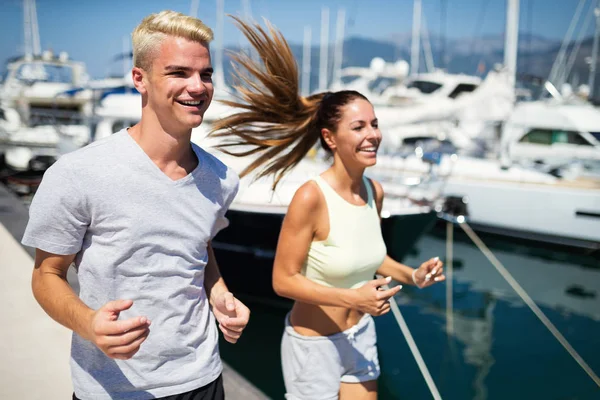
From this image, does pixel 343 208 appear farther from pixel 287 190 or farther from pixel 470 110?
pixel 470 110

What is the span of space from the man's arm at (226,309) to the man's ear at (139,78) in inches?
27.6

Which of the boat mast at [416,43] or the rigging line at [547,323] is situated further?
the boat mast at [416,43]

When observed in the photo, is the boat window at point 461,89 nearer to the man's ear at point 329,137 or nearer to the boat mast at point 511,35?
the boat mast at point 511,35

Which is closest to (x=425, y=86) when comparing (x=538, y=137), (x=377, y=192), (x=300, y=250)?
(x=538, y=137)

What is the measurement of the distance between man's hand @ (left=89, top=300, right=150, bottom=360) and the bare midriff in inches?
53.4

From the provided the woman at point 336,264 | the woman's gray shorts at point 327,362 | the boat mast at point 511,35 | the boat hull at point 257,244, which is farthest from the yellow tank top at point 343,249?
the boat mast at point 511,35

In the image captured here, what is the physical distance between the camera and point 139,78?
5.53ft

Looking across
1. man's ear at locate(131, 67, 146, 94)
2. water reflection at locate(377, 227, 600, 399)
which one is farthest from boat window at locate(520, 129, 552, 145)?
man's ear at locate(131, 67, 146, 94)

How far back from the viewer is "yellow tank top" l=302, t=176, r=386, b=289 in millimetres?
2555

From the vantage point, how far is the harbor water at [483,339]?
623cm

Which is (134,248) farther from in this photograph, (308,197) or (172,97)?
(308,197)

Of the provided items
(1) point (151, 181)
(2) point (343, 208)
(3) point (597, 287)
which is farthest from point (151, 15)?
(3) point (597, 287)

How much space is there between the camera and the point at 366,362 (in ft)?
8.81

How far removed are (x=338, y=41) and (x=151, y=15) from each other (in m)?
38.9
